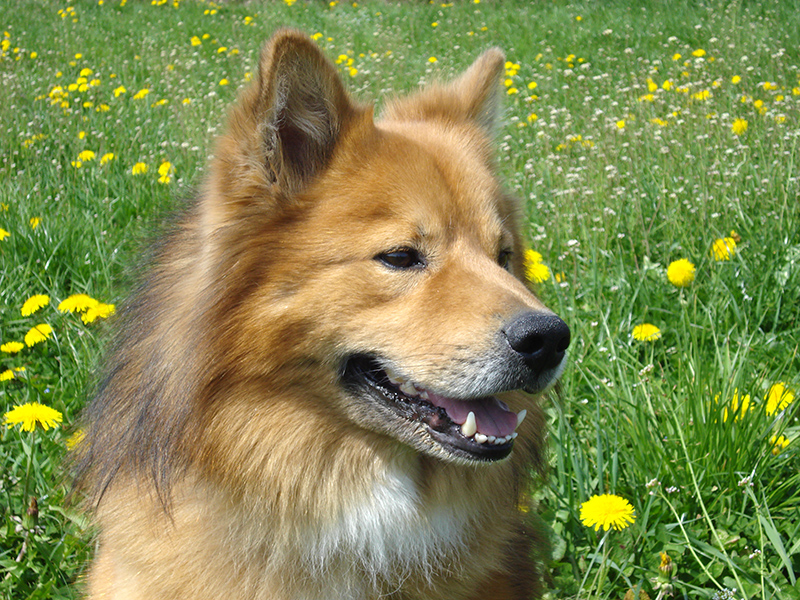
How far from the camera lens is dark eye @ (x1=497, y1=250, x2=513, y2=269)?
95.0 inches

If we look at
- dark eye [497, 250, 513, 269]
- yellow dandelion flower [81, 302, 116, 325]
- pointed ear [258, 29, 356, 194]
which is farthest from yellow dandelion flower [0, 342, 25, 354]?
dark eye [497, 250, 513, 269]

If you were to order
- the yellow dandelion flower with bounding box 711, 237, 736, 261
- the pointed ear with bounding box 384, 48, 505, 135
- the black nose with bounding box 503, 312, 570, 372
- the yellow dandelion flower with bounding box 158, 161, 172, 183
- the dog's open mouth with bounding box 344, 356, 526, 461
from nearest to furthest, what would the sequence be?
the black nose with bounding box 503, 312, 570, 372
the dog's open mouth with bounding box 344, 356, 526, 461
the pointed ear with bounding box 384, 48, 505, 135
the yellow dandelion flower with bounding box 711, 237, 736, 261
the yellow dandelion flower with bounding box 158, 161, 172, 183

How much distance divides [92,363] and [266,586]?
1523 mm

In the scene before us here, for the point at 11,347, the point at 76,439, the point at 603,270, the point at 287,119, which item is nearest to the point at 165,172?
the point at 11,347

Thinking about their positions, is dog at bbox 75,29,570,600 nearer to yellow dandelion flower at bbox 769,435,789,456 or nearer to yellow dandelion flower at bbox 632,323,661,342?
yellow dandelion flower at bbox 769,435,789,456

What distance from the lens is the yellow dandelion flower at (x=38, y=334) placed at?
10.6 feet

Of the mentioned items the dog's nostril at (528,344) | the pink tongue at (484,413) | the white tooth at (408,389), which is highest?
the dog's nostril at (528,344)

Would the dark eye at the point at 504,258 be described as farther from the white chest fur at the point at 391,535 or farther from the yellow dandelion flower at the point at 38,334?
the yellow dandelion flower at the point at 38,334

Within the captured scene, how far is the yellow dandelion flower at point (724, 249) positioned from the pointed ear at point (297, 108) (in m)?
2.28

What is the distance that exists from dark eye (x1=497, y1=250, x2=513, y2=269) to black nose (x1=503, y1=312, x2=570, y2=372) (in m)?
0.51

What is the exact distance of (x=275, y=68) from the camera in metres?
1.94

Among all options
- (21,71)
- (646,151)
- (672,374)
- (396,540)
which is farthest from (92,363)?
(21,71)

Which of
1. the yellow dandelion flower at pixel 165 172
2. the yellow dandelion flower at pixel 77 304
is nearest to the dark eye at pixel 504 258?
the yellow dandelion flower at pixel 77 304

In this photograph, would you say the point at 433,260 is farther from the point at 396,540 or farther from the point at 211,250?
the point at 396,540
